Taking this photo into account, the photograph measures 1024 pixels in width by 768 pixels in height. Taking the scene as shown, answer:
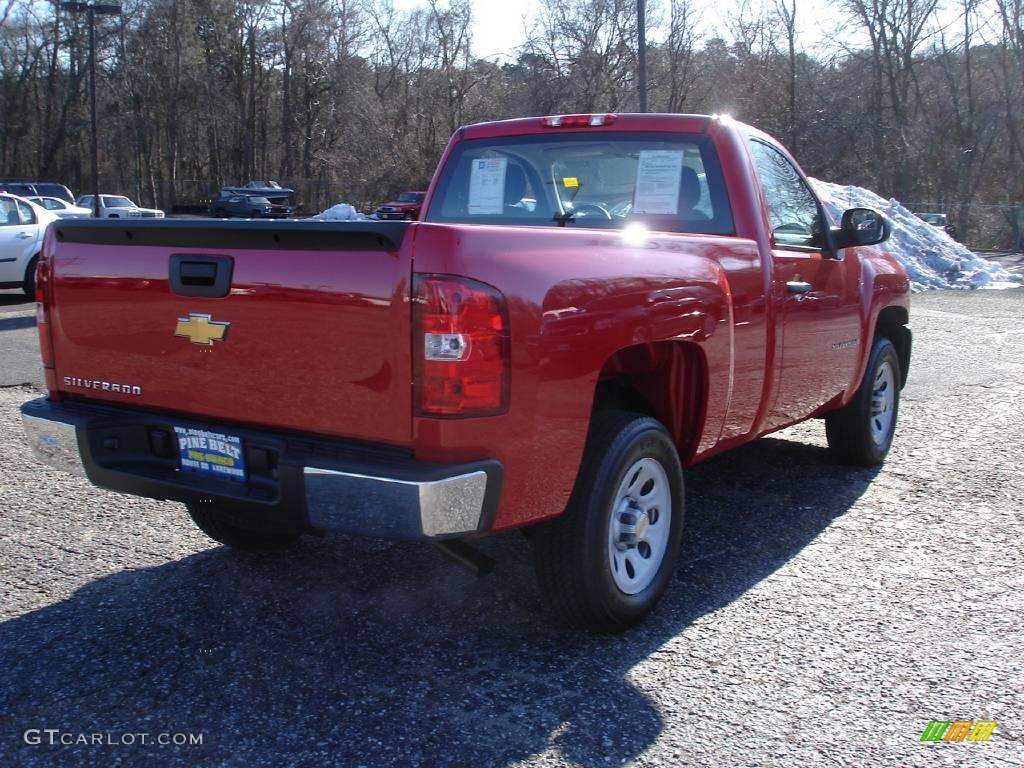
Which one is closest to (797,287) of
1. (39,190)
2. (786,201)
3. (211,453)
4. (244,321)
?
(786,201)

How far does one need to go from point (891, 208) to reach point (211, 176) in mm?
54675

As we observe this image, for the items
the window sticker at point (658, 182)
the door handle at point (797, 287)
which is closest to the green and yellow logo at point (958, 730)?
the door handle at point (797, 287)

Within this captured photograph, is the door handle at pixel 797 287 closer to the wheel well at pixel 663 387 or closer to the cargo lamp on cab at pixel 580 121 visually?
the wheel well at pixel 663 387

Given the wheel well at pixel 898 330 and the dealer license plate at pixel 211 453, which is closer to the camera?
the dealer license plate at pixel 211 453

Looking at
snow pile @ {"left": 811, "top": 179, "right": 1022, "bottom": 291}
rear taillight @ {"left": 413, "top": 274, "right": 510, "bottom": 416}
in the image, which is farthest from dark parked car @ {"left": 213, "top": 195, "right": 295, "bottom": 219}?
rear taillight @ {"left": 413, "top": 274, "right": 510, "bottom": 416}

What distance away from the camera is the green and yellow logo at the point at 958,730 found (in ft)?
9.84

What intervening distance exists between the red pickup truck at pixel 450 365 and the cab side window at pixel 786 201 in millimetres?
133

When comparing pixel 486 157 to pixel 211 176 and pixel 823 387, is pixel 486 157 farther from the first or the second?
pixel 211 176

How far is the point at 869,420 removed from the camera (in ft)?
19.0

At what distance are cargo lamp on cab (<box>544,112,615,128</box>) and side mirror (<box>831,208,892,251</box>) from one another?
1322mm

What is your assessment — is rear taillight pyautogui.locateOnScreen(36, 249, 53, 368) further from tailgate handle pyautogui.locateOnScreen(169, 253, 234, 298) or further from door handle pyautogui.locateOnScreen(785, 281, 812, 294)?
door handle pyautogui.locateOnScreen(785, 281, 812, 294)

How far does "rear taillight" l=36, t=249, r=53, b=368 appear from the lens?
146 inches

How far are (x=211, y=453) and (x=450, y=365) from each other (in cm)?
95

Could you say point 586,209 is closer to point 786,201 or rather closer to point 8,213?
point 786,201
